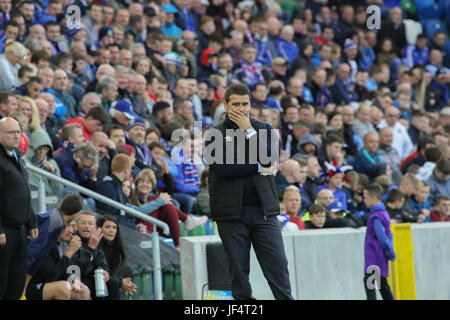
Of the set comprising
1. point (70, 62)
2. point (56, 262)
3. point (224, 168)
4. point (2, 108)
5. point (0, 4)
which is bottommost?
point (56, 262)

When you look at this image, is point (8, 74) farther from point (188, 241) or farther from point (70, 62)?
point (188, 241)

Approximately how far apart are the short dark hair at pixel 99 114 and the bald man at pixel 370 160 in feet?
15.3

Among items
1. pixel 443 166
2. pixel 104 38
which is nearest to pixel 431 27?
pixel 443 166

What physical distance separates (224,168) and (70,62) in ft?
25.0

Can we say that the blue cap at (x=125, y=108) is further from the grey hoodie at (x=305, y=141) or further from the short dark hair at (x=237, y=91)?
the short dark hair at (x=237, y=91)

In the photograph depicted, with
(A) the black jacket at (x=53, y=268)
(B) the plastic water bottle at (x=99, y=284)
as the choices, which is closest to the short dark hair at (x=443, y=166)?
(B) the plastic water bottle at (x=99, y=284)

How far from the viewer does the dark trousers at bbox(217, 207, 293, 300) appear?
8.08 metres

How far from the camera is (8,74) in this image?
1317 centimetres

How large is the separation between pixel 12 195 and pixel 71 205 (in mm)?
1495

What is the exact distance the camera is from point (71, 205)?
1002 cm

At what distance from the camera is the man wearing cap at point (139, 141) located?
1341 centimetres

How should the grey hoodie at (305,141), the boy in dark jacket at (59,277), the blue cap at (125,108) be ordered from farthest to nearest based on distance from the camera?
the grey hoodie at (305,141) → the blue cap at (125,108) → the boy in dark jacket at (59,277)

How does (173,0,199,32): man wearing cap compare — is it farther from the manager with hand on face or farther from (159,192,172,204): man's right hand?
the manager with hand on face

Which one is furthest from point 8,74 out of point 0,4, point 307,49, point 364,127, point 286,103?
point 307,49
